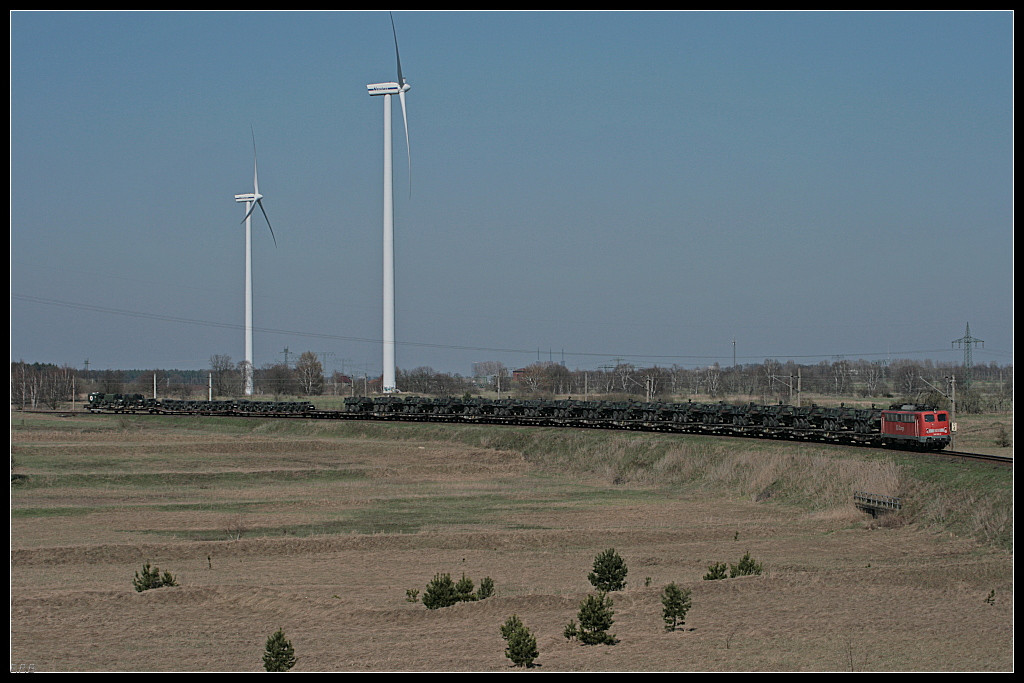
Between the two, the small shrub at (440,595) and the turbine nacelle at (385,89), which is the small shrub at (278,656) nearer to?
the small shrub at (440,595)

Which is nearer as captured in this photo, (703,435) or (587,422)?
(703,435)

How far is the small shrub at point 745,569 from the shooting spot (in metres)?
34.8

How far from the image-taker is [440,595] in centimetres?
3070

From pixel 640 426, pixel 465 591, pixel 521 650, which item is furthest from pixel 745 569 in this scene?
pixel 640 426

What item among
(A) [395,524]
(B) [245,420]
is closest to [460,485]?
(A) [395,524]

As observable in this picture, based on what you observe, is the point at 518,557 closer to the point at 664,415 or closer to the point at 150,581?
the point at 150,581

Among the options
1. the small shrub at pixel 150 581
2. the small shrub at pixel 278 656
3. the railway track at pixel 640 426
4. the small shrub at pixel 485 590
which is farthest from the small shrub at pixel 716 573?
the railway track at pixel 640 426

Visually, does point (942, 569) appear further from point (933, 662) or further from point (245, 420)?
point (245, 420)

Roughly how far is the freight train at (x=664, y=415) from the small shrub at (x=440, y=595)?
3795cm

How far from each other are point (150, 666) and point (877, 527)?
34.5 m

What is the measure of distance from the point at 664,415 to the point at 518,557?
5174 centimetres

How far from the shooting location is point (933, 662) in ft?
77.5

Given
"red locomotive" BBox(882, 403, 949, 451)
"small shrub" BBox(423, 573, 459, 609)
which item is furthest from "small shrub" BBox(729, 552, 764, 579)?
"red locomotive" BBox(882, 403, 949, 451)

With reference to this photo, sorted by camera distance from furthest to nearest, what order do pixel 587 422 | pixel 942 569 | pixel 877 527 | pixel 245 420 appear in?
pixel 245 420, pixel 587 422, pixel 877 527, pixel 942 569
